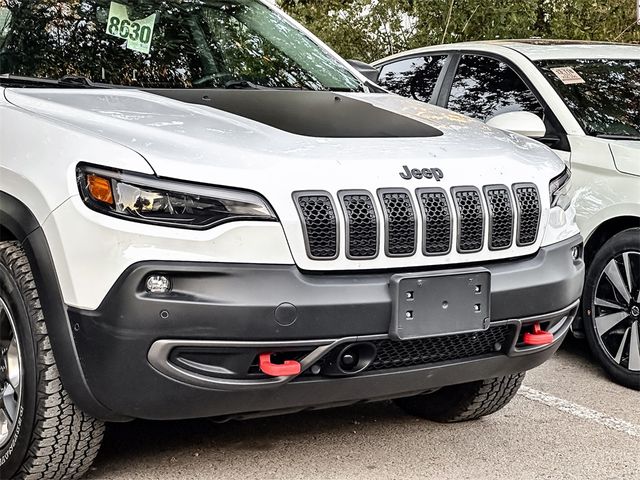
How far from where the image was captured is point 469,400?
4.12 metres

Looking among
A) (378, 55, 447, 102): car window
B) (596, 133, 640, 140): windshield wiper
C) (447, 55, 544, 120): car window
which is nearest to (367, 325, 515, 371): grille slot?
(596, 133, 640, 140): windshield wiper

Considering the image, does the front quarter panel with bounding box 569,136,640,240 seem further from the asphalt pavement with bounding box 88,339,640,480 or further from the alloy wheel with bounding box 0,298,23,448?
the alloy wheel with bounding box 0,298,23,448

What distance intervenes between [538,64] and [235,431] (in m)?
2.82

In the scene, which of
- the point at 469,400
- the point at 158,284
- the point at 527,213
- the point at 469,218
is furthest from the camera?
the point at 469,400

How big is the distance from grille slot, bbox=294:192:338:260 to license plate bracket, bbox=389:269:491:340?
0.78ft

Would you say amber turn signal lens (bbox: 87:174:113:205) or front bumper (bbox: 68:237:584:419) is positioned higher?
amber turn signal lens (bbox: 87:174:113:205)

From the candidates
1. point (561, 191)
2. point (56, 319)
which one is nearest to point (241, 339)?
point (56, 319)

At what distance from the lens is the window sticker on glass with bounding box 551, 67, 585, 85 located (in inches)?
213

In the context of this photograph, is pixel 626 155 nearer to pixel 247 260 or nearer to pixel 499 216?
pixel 499 216

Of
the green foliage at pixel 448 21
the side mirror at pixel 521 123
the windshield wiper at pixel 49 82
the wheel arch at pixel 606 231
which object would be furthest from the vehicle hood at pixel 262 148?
the green foliage at pixel 448 21

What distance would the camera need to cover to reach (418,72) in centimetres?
632

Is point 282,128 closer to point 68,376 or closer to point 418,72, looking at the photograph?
point 68,376

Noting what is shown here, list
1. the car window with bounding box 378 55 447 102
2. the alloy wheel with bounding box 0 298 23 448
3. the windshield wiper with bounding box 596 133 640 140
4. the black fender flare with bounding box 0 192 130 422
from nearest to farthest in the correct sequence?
the black fender flare with bounding box 0 192 130 422
the alloy wheel with bounding box 0 298 23 448
the windshield wiper with bounding box 596 133 640 140
the car window with bounding box 378 55 447 102

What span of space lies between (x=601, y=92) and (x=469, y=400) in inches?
84.7
